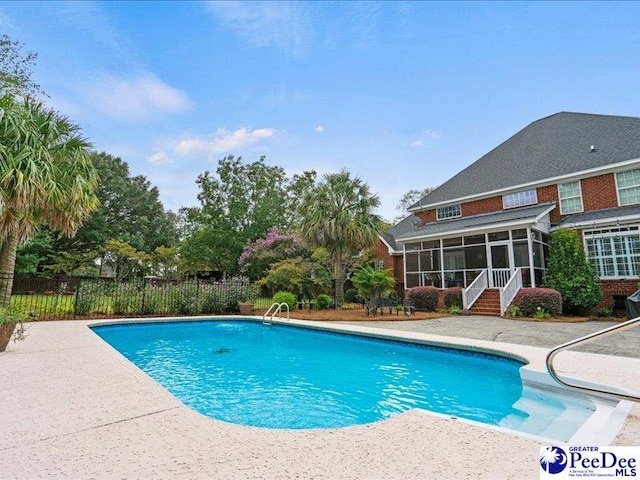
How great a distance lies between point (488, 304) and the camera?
48.0 feet

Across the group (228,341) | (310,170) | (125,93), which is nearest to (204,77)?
(125,93)

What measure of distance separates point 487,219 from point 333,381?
14.5m

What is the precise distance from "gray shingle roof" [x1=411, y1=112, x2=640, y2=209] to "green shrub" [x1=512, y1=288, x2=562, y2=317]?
6.67 metres

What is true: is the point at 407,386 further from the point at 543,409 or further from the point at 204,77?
the point at 204,77

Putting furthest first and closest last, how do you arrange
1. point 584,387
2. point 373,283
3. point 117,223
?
point 117,223 < point 373,283 < point 584,387

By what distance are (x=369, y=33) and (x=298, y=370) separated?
36.6 feet

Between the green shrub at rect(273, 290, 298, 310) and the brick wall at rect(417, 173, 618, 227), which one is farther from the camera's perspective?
the green shrub at rect(273, 290, 298, 310)

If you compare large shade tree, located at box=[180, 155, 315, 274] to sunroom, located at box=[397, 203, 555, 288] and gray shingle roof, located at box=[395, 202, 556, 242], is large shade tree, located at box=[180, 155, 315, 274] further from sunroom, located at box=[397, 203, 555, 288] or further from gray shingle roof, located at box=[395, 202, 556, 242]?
gray shingle roof, located at box=[395, 202, 556, 242]

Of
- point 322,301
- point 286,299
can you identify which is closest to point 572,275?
point 322,301

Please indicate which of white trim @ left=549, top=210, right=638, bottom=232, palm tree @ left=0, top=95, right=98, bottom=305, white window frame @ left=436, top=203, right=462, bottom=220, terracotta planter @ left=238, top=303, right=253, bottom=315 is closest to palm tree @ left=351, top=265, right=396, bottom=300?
terracotta planter @ left=238, top=303, right=253, bottom=315

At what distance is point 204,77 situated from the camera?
1377cm

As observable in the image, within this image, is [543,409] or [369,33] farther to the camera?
[369,33]

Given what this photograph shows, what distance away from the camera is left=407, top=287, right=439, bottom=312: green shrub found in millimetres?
15969

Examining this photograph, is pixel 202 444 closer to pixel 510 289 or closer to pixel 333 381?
pixel 333 381
